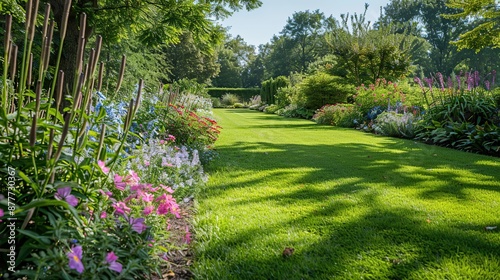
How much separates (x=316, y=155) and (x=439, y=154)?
2.17 m

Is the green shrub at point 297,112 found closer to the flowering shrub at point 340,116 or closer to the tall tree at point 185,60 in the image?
the flowering shrub at point 340,116

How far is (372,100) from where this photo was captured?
11602mm

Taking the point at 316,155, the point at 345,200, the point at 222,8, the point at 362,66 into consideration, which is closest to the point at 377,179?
the point at 345,200

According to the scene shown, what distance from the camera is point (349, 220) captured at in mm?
2619

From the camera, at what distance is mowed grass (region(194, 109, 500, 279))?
190 centimetres

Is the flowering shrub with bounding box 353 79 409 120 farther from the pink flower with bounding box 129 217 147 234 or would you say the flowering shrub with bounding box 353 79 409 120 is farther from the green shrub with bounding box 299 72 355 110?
the pink flower with bounding box 129 217 147 234

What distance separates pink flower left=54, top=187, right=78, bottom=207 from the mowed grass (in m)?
0.80

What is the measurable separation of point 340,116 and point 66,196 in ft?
37.6

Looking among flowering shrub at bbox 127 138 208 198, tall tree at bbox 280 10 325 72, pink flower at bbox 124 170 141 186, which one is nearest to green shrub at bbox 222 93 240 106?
tall tree at bbox 280 10 325 72

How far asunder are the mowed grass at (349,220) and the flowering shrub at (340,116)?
6403mm

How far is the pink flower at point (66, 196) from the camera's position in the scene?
130cm

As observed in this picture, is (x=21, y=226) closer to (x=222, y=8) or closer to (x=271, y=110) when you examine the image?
(x=222, y=8)

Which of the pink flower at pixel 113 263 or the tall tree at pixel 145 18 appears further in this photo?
the tall tree at pixel 145 18

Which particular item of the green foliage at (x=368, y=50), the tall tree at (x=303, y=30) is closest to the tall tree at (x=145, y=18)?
the green foliage at (x=368, y=50)
